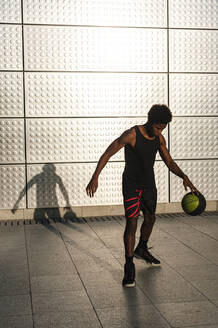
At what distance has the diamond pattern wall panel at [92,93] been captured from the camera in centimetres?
823

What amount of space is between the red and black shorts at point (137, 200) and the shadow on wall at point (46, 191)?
3.31 m

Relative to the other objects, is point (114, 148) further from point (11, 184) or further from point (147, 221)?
point (11, 184)

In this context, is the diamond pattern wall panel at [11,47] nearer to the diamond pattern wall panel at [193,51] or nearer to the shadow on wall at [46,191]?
the shadow on wall at [46,191]

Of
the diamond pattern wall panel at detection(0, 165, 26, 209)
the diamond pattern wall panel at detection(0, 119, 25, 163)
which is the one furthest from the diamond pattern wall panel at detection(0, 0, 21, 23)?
the diamond pattern wall panel at detection(0, 165, 26, 209)

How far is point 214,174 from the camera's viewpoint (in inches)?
349

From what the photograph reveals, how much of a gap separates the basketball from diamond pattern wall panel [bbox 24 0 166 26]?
4.08 meters

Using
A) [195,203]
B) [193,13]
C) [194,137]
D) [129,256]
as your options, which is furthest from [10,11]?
[129,256]

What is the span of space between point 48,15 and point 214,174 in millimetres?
3918

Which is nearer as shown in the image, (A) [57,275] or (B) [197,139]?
(A) [57,275]

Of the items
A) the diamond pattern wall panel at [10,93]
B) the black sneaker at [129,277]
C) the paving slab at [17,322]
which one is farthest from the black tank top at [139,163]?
the diamond pattern wall panel at [10,93]

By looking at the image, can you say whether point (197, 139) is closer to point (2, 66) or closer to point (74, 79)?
point (74, 79)

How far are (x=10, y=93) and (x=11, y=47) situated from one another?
2.41ft

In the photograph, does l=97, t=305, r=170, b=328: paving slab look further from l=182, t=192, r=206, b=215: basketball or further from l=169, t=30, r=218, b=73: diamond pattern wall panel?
l=169, t=30, r=218, b=73: diamond pattern wall panel

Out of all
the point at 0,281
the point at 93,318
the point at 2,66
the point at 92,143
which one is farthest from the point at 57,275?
the point at 2,66
